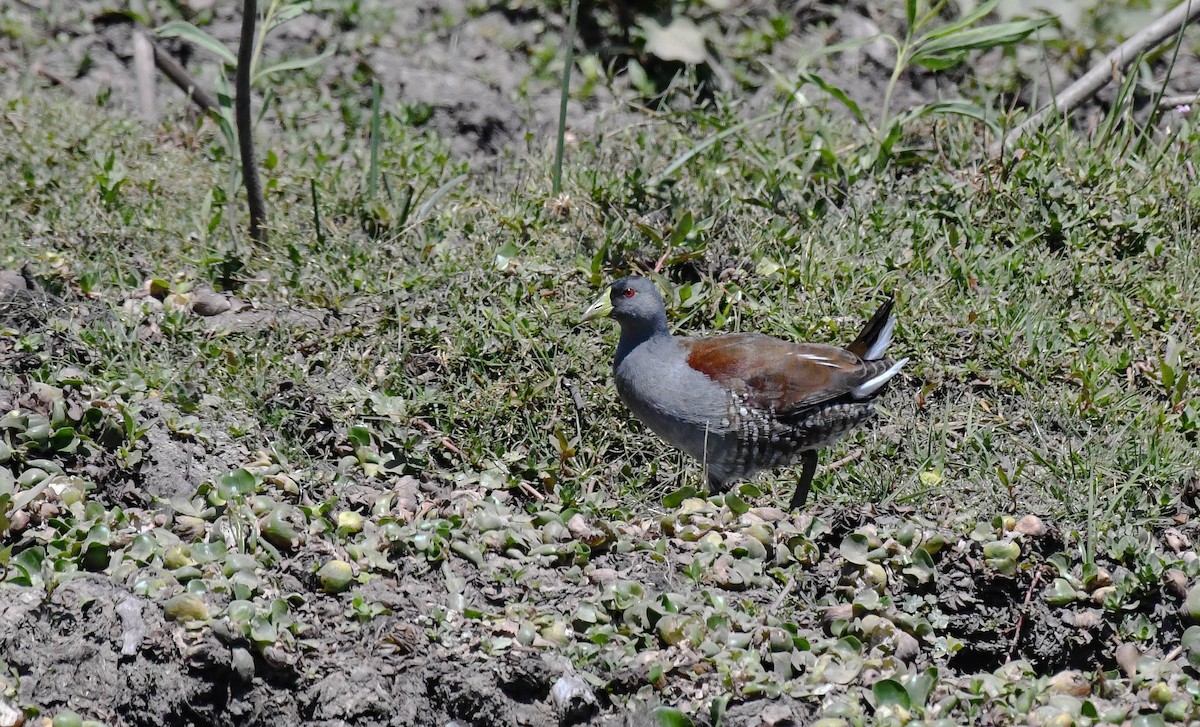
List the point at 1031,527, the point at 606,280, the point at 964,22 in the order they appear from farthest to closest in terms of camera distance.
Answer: the point at 964,22 → the point at 606,280 → the point at 1031,527

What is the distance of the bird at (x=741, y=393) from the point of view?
4234mm

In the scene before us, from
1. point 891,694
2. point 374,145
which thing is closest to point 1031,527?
point 891,694

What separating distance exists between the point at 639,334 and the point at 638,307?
0.10m

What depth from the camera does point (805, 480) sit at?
428 centimetres

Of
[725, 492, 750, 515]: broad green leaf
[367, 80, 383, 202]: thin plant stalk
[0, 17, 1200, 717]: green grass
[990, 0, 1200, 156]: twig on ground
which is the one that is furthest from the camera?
[990, 0, 1200, 156]: twig on ground

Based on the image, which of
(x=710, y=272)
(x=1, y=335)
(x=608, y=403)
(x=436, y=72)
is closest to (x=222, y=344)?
(x=1, y=335)

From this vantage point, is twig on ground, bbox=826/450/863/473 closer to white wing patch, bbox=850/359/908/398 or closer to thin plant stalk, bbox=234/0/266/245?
white wing patch, bbox=850/359/908/398

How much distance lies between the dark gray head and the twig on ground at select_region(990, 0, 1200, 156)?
208 cm

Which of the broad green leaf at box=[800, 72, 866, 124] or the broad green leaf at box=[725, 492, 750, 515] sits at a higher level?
the broad green leaf at box=[800, 72, 866, 124]

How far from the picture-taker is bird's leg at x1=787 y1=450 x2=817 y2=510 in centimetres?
425

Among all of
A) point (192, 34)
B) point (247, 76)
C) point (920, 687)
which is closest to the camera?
point (920, 687)

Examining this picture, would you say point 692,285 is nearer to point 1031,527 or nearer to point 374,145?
point 374,145

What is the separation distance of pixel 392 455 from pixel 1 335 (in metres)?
1.39

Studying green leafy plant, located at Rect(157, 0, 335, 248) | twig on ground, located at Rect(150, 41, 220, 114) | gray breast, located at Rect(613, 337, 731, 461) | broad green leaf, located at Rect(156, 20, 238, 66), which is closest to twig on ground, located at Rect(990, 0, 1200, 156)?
gray breast, located at Rect(613, 337, 731, 461)
